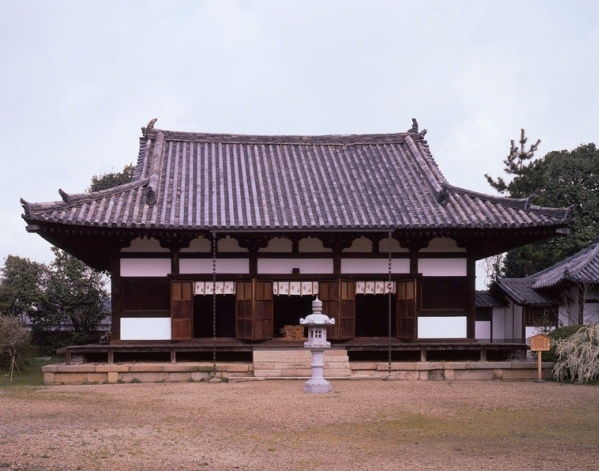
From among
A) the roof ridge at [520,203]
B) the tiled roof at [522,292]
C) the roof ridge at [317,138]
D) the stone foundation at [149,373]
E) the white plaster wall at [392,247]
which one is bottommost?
the stone foundation at [149,373]

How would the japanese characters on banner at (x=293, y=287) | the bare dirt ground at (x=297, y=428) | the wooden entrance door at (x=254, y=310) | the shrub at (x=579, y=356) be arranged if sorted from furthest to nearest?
1. the japanese characters on banner at (x=293, y=287)
2. the wooden entrance door at (x=254, y=310)
3. the shrub at (x=579, y=356)
4. the bare dirt ground at (x=297, y=428)

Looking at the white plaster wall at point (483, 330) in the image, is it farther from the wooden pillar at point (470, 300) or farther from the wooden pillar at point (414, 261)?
the wooden pillar at point (414, 261)

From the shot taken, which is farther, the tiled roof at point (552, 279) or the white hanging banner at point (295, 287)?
the tiled roof at point (552, 279)

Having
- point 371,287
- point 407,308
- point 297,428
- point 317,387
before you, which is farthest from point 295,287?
point 297,428

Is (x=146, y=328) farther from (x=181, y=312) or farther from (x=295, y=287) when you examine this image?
(x=295, y=287)

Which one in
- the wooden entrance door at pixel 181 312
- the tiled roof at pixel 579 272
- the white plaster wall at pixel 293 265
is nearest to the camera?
the wooden entrance door at pixel 181 312

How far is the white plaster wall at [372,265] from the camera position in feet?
66.1

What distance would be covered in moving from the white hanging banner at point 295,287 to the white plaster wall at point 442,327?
308 centimetres

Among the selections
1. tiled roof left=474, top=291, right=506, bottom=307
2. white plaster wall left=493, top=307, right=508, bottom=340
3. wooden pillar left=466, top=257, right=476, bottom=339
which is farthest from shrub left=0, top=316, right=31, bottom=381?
white plaster wall left=493, top=307, right=508, bottom=340

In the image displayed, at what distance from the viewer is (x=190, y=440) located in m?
9.62

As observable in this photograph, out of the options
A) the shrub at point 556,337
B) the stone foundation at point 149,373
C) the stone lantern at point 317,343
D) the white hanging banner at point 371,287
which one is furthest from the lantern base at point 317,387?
the shrub at point 556,337

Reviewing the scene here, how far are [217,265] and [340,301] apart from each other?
11.5 feet

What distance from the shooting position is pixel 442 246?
20.3 meters

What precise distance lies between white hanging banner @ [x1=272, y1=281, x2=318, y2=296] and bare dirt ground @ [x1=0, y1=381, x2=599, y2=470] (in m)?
4.13
